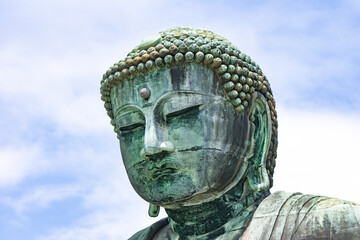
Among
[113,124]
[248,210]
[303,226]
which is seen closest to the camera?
[303,226]

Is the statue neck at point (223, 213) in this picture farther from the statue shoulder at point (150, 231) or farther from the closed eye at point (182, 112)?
the closed eye at point (182, 112)

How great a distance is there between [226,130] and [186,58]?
905mm

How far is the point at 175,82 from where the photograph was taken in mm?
11180

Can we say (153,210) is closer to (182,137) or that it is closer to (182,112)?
(182,137)

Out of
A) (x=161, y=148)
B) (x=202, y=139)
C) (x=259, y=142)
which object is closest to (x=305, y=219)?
(x=259, y=142)

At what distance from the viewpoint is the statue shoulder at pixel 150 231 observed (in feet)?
39.0

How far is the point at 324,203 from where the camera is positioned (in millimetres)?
10750

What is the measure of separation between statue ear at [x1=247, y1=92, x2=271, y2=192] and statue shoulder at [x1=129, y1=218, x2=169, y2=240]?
140 centimetres

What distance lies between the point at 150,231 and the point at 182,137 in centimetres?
152

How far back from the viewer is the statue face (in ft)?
35.9

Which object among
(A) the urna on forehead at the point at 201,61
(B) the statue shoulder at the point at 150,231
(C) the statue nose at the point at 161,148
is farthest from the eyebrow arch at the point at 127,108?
(B) the statue shoulder at the point at 150,231

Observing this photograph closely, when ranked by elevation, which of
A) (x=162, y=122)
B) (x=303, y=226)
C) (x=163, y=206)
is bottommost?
(x=303, y=226)

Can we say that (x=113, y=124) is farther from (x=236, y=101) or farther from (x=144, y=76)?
(x=236, y=101)

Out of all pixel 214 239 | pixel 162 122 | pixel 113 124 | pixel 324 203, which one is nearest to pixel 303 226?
pixel 324 203
